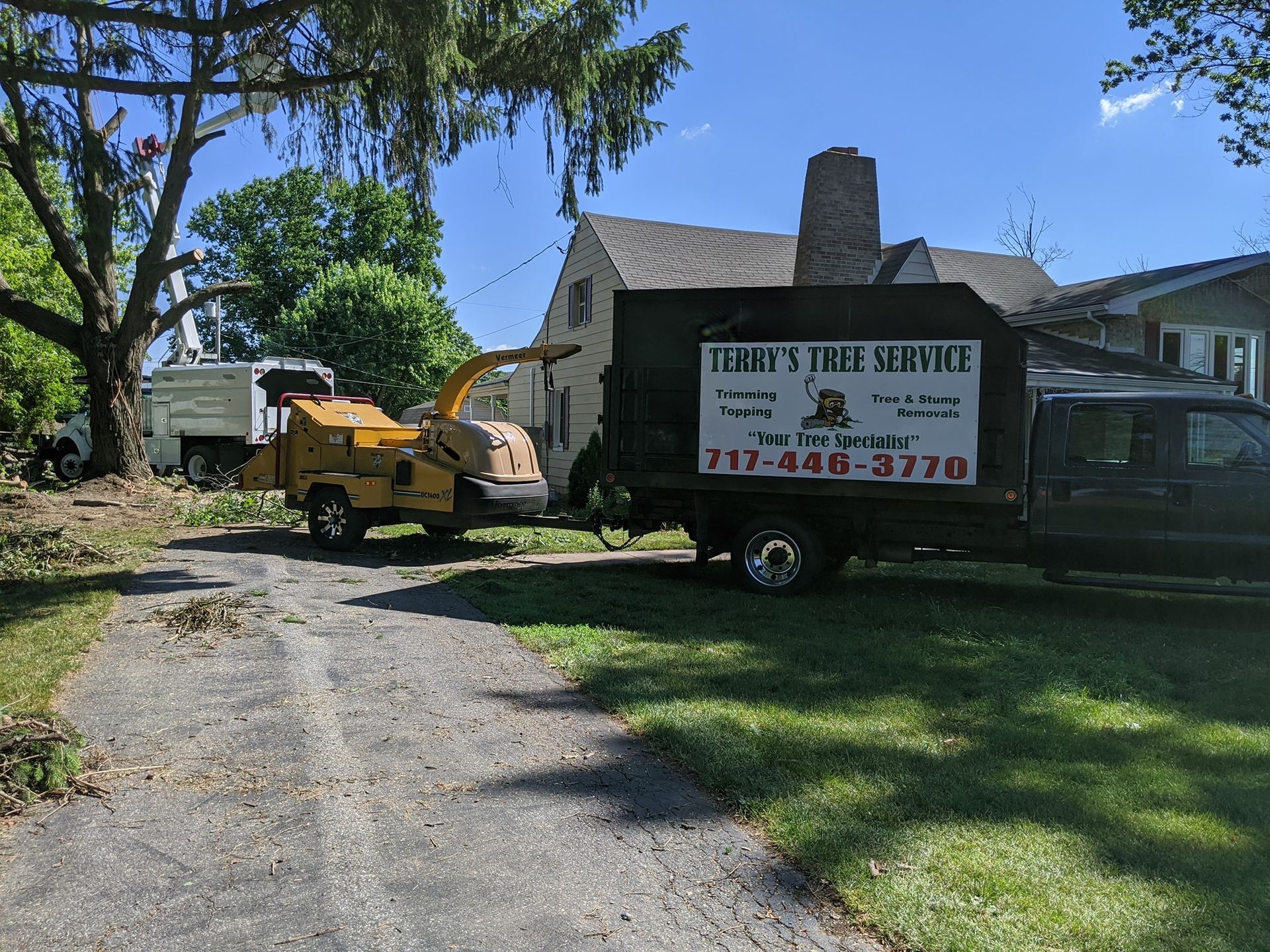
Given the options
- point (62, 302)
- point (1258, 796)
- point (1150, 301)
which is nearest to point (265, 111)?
point (1258, 796)

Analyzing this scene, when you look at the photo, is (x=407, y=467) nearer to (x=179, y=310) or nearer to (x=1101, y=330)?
(x=179, y=310)

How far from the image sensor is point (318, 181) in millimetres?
13031

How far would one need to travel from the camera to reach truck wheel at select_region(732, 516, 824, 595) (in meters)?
→ 9.37

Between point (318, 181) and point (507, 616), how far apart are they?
306 inches

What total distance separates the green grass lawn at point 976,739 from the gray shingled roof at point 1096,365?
6343mm

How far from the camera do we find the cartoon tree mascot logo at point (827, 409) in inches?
360

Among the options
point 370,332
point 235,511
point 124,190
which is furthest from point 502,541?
point 370,332

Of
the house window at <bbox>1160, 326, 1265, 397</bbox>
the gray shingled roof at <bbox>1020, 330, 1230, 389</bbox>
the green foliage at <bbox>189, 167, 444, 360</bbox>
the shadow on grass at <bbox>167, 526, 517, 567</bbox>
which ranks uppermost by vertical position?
the green foliage at <bbox>189, 167, 444, 360</bbox>

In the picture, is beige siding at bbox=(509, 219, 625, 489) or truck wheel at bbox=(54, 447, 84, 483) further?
truck wheel at bbox=(54, 447, 84, 483)

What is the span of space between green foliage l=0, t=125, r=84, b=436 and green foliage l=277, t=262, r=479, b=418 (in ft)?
45.4

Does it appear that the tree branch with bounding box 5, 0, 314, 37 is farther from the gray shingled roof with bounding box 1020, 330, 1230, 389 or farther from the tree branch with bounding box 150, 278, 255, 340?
the gray shingled roof with bounding box 1020, 330, 1230, 389

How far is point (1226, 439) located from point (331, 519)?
996 cm

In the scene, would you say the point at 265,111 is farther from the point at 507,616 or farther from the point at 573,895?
the point at 573,895

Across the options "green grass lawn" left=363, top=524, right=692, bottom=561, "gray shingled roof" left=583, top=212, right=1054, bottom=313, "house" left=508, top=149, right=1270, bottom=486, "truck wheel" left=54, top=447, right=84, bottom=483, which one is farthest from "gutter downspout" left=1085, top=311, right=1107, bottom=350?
"truck wheel" left=54, top=447, right=84, bottom=483
